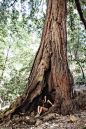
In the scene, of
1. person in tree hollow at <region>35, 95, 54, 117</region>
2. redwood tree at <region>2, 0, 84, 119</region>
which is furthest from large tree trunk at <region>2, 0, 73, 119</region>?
person in tree hollow at <region>35, 95, 54, 117</region>

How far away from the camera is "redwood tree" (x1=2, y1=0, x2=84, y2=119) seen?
2639mm

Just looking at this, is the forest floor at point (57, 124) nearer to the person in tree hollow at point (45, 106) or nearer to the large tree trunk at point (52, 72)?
the large tree trunk at point (52, 72)

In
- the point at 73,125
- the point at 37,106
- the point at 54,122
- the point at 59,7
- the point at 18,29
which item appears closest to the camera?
the point at 73,125

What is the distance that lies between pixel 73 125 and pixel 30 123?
42.4 inches

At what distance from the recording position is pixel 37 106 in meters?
2.89

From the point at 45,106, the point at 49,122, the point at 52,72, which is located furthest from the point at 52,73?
the point at 49,122

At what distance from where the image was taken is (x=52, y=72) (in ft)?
9.18

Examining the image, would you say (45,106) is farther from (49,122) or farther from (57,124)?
(57,124)

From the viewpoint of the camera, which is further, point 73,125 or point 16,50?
point 16,50

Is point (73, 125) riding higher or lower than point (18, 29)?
lower

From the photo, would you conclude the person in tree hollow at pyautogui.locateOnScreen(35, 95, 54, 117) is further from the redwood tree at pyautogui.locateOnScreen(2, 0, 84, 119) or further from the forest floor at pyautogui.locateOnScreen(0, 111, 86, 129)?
the forest floor at pyautogui.locateOnScreen(0, 111, 86, 129)

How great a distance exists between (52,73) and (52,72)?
33 millimetres

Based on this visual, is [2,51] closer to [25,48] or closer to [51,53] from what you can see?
[25,48]

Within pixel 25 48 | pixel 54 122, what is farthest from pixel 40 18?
pixel 54 122
